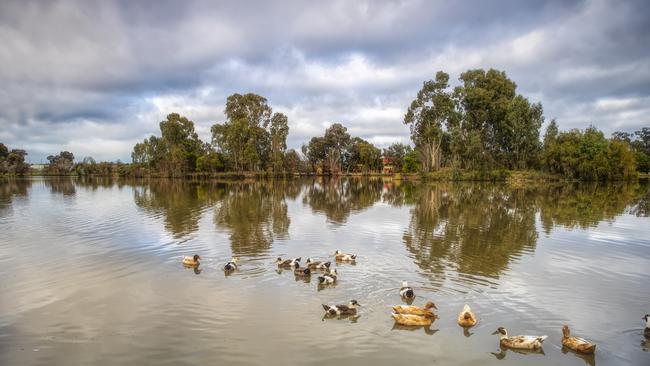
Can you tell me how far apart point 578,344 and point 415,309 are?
309 cm

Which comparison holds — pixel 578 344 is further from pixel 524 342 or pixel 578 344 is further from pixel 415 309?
pixel 415 309

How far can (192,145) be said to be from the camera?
110m

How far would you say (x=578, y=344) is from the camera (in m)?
7.41

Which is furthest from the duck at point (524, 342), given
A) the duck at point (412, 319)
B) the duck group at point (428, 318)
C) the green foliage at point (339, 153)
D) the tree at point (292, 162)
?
the green foliage at point (339, 153)

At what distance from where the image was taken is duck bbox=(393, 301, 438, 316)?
8.88 m

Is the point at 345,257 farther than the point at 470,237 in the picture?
No

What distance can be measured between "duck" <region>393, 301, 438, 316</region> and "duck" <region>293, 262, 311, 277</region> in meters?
3.67

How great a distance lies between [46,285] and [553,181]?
262 feet

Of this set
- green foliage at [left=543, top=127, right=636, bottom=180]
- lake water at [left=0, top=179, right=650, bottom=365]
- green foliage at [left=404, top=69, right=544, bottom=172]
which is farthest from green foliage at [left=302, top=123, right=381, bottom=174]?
lake water at [left=0, top=179, right=650, bottom=365]

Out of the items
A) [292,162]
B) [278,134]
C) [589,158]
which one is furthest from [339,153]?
[589,158]

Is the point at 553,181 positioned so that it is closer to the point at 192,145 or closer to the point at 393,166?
the point at 393,166

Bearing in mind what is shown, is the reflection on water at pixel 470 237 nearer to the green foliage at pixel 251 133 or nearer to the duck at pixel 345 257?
the duck at pixel 345 257

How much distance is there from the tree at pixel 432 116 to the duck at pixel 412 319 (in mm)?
74969

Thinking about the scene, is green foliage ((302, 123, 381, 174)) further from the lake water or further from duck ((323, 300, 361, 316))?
duck ((323, 300, 361, 316))
